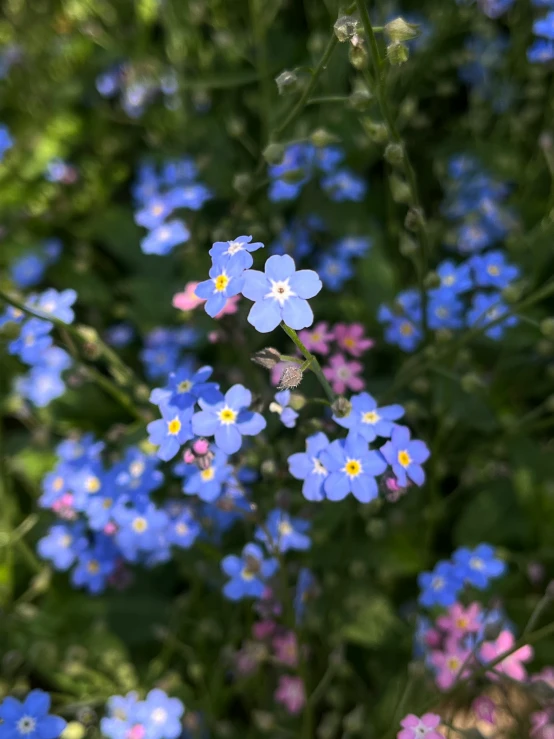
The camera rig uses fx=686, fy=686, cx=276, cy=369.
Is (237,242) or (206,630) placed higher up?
(237,242)

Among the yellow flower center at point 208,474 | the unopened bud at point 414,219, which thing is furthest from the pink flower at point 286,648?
the unopened bud at point 414,219

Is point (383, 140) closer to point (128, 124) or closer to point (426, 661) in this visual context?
point (426, 661)

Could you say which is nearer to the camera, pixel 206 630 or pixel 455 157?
pixel 206 630

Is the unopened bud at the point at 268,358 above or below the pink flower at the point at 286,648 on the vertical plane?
above

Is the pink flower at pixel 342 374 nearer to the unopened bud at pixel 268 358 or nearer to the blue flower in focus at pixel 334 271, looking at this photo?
the unopened bud at pixel 268 358

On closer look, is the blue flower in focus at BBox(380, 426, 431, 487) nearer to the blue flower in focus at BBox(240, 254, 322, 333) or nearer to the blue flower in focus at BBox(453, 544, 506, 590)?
the blue flower in focus at BBox(240, 254, 322, 333)

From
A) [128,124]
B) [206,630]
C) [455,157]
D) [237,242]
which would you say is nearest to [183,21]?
[128,124]
